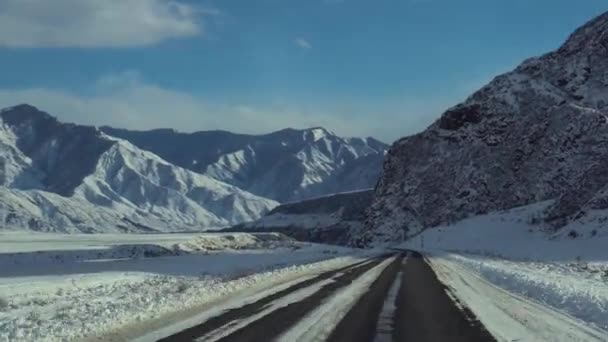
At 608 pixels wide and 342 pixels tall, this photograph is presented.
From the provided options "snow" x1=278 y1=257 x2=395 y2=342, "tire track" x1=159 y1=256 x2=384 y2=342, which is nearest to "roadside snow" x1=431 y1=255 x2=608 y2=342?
"snow" x1=278 y1=257 x2=395 y2=342

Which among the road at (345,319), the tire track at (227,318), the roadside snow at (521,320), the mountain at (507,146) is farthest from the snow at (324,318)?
the mountain at (507,146)

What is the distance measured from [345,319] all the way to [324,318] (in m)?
0.48

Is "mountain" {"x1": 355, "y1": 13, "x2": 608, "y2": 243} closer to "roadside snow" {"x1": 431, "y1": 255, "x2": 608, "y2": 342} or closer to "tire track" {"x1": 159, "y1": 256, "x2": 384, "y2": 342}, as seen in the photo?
"roadside snow" {"x1": 431, "y1": 255, "x2": 608, "y2": 342}

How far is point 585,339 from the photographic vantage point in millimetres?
12414

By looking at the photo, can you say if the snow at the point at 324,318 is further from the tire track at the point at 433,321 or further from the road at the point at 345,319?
the tire track at the point at 433,321

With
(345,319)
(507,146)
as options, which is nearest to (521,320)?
(345,319)

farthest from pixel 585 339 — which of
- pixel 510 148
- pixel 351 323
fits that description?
pixel 510 148

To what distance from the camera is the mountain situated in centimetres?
13412

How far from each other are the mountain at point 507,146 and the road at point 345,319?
11547 cm

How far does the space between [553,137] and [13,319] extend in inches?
5376

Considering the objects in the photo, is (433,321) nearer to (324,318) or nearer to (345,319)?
(345,319)

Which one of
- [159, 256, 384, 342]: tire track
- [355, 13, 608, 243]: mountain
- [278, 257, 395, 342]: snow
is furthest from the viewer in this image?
[355, 13, 608, 243]: mountain

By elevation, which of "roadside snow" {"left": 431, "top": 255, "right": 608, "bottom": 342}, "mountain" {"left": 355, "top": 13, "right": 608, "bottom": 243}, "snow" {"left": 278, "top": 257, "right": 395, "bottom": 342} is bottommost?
"roadside snow" {"left": 431, "top": 255, "right": 608, "bottom": 342}

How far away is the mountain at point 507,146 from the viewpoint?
5281 inches
